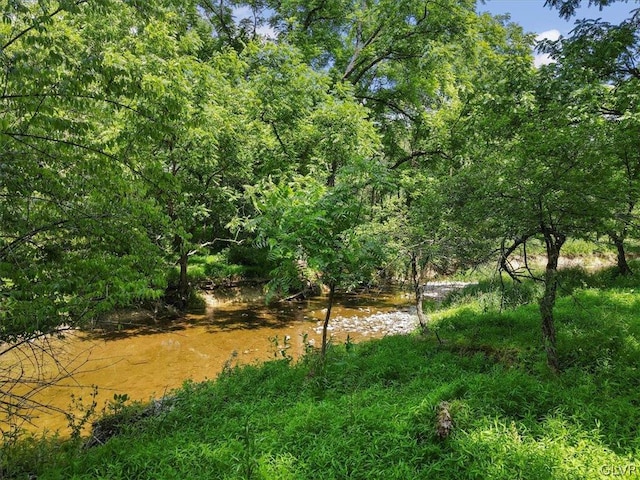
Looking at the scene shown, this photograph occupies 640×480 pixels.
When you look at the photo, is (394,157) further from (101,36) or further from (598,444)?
(598,444)

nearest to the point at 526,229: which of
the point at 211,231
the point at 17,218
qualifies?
the point at 17,218

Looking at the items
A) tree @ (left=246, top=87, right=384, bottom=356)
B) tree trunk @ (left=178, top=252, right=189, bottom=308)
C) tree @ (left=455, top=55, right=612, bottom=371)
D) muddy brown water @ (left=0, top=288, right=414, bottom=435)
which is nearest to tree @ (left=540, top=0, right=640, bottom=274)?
tree @ (left=455, top=55, right=612, bottom=371)

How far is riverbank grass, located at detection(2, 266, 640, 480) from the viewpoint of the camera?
3383 millimetres

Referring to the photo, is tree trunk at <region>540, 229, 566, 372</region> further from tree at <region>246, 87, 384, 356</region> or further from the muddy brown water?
the muddy brown water

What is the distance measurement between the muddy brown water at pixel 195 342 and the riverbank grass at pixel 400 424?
1412mm

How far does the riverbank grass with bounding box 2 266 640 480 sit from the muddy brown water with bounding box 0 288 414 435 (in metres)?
1.41

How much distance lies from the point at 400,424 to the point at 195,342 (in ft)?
23.1

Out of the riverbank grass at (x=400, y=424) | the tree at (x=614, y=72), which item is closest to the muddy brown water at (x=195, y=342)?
the riverbank grass at (x=400, y=424)

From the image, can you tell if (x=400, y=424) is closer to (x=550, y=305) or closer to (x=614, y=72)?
(x=550, y=305)

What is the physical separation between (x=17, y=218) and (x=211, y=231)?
11.8m

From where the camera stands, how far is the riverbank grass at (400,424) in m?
3.38

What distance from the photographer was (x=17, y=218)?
11.8 feet

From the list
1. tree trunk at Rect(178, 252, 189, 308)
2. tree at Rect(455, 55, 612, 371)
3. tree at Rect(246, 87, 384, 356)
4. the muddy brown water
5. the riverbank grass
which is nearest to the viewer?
the riverbank grass

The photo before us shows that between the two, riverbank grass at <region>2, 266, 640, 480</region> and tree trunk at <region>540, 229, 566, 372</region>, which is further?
tree trunk at <region>540, 229, 566, 372</region>
